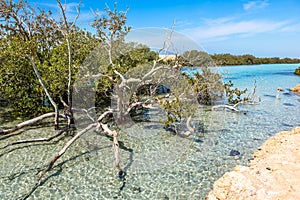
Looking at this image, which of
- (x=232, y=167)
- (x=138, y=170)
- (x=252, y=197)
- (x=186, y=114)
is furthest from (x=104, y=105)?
(x=252, y=197)

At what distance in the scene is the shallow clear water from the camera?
17.2 ft

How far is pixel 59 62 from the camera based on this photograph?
9.38 m

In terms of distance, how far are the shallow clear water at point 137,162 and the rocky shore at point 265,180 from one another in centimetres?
46

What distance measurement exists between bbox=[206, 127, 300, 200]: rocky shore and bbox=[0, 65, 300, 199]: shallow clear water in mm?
456

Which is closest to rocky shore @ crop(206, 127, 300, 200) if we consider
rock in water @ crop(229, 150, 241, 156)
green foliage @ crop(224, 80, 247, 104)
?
rock in water @ crop(229, 150, 241, 156)

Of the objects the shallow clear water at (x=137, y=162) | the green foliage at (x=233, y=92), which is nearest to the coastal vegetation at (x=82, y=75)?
the shallow clear water at (x=137, y=162)

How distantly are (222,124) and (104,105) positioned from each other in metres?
6.44

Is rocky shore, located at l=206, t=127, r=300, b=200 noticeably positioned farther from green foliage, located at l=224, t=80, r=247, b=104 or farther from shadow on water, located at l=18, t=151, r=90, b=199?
green foliage, located at l=224, t=80, r=247, b=104

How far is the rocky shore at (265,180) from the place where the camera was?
4.58 meters

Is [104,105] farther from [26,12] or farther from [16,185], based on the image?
[16,185]

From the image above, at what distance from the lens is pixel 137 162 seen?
21.7 ft

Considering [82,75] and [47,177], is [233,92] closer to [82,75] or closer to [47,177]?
[82,75]

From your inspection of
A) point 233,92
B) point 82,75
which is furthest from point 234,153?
point 82,75

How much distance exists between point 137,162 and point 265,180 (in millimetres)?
3384
